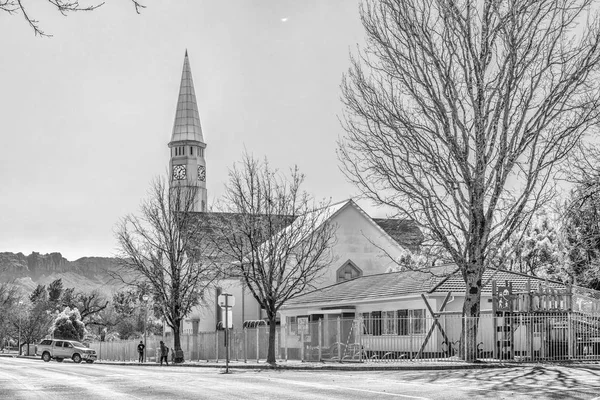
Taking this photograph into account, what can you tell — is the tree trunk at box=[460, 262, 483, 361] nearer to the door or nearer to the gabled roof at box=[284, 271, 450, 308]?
the gabled roof at box=[284, 271, 450, 308]

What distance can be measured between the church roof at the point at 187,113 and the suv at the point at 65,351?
8978 centimetres

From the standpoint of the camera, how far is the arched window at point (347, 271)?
199ft

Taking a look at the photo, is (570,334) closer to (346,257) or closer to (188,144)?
(346,257)

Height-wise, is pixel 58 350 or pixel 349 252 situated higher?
pixel 349 252

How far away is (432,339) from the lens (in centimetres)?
3538

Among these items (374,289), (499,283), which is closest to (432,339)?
(499,283)

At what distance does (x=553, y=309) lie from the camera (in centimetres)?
3073

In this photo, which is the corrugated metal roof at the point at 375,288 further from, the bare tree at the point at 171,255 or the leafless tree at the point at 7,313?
the leafless tree at the point at 7,313

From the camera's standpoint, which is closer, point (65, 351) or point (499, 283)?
point (499, 283)

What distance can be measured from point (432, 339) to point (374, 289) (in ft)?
27.6

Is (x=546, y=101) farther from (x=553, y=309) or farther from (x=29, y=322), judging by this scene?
(x=29, y=322)

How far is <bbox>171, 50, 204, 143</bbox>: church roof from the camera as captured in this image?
146375 mm

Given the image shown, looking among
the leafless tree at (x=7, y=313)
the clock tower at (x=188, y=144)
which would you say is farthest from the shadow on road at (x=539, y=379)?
the clock tower at (x=188, y=144)

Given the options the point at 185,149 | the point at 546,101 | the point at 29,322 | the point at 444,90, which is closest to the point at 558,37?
the point at 546,101
